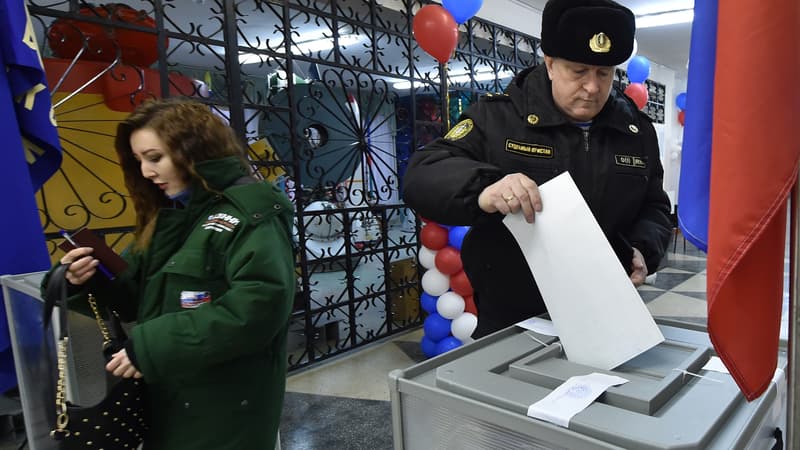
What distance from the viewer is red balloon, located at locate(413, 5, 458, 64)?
10.6ft

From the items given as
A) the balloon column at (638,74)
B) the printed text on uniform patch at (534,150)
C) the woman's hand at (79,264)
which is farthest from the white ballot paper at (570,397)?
the balloon column at (638,74)

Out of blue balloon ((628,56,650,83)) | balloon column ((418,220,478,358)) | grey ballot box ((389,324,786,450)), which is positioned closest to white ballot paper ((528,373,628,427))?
grey ballot box ((389,324,786,450))

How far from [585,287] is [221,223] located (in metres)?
0.78

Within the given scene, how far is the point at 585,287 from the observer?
675 millimetres

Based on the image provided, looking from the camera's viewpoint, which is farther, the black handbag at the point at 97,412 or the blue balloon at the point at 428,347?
the blue balloon at the point at 428,347

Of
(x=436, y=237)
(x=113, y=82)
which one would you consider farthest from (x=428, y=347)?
(x=113, y=82)

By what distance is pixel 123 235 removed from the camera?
101 inches

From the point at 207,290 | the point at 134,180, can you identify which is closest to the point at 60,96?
the point at 134,180

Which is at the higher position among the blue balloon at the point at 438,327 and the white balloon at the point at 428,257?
the white balloon at the point at 428,257

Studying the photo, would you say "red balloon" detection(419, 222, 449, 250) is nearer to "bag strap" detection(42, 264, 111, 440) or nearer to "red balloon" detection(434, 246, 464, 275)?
"red balloon" detection(434, 246, 464, 275)

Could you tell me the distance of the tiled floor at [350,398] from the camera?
2.31 metres

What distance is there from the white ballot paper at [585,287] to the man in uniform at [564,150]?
10.1 inches

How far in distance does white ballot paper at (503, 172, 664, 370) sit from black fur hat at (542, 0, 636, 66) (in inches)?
16.0

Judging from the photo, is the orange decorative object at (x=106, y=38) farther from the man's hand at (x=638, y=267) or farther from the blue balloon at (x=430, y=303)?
the man's hand at (x=638, y=267)
